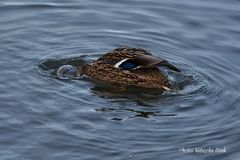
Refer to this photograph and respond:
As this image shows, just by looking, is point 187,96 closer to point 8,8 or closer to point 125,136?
point 125,136

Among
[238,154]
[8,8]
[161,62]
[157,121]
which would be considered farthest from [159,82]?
[8,8]

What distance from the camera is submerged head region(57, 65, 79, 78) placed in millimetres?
15492

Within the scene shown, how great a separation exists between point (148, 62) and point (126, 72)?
79 cm

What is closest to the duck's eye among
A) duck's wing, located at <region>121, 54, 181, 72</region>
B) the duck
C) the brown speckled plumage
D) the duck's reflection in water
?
the duck

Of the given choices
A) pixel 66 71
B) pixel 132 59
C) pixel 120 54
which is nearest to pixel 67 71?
pixel 66 71

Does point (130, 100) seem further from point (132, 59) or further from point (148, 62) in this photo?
point (132, 59)

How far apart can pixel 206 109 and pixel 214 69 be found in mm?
2051

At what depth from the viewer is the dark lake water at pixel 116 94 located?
1255 cm

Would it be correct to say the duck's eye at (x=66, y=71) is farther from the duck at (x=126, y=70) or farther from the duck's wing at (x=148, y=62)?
the duck's wing at (x=148, y=62)

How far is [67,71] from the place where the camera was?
15570 mm

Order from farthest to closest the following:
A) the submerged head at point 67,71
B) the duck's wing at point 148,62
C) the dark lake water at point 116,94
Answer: the submerged head at point 67,71, the duck's wing at point 148,62, the dark lake water at point 116,94

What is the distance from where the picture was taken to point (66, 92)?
14.5m

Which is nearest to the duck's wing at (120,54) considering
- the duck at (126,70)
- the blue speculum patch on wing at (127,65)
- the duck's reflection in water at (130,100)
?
the duck at (126,70)

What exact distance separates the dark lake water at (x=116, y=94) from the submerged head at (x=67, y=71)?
0.22m
